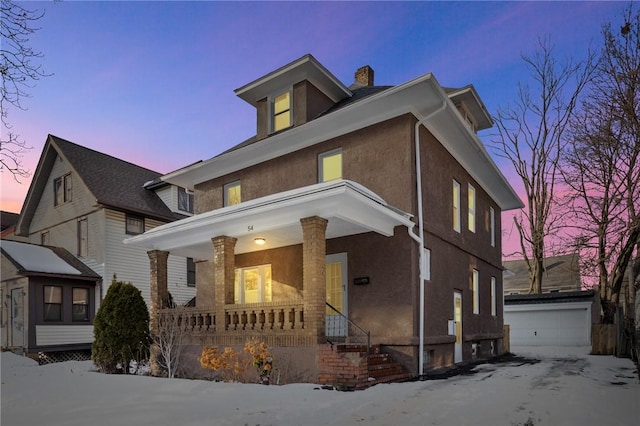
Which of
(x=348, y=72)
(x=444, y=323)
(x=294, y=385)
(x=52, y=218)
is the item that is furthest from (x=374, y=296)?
(x=52, y=218)

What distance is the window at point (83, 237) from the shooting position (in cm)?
2136

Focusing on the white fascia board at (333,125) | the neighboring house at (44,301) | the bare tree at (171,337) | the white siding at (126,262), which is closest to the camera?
the white fascia board at (333,125)

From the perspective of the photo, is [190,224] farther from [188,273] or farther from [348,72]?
[188,273]

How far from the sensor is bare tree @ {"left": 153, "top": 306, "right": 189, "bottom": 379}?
12062 mm

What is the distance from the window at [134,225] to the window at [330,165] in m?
11.8

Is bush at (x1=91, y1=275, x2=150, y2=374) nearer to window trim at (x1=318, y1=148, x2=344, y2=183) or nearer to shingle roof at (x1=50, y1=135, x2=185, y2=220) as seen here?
window trim at (x1=318, y1=148, x2=344, y2=183)

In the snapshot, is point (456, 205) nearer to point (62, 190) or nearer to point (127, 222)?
point (127, 222)

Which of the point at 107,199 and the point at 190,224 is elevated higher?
the point at 107,199

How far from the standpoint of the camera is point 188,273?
2380cm

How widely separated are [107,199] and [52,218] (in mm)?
4953

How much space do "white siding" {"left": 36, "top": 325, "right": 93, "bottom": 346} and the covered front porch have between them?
8354mm

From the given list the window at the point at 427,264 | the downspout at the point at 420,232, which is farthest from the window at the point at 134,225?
the downspout at the point at 420,232

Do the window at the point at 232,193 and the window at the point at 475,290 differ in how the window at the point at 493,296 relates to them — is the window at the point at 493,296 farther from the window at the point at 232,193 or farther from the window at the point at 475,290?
A: the window at the point at 232,193

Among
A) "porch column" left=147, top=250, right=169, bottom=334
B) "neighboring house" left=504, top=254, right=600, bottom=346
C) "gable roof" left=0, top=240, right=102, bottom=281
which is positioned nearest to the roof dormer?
"porch column" left=147, top=250, right=169, bottom=334
